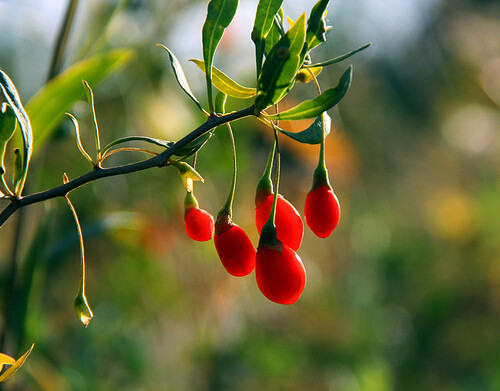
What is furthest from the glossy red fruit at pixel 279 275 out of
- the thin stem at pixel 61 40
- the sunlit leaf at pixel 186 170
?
the thin stem at pixel 61 40

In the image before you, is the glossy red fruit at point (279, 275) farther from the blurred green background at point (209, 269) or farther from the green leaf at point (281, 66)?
the blurred green background at point (209, 269)

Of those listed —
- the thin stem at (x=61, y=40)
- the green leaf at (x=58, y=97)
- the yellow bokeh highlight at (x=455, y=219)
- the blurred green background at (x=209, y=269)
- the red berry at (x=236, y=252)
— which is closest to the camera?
the red berry at (x=236, y=252)

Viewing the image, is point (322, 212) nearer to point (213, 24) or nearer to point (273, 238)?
point (273, 238)

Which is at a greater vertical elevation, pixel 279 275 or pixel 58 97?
pixel 58 97

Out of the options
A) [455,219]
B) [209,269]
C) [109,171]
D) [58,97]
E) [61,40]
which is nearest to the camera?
[109,171]

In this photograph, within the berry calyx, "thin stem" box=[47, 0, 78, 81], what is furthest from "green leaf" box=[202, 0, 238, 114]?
"thin stem" box=[47, 0, 78, 81]

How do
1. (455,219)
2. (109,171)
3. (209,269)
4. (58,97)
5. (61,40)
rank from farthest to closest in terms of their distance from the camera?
(455,219), (209,269), (61,40), (58,97), (109,171)

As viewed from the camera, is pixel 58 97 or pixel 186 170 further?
pixel 58 97

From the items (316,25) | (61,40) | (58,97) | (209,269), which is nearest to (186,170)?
(316,25)
